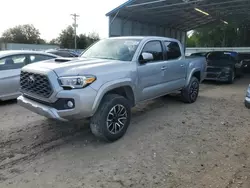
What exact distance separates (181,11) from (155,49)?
43.2 ft

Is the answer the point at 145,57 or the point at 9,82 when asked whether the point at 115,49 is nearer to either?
the point at 145,57

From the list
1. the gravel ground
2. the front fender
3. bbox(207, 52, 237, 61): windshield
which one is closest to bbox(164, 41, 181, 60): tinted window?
the gravel ground

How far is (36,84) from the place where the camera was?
3.75m

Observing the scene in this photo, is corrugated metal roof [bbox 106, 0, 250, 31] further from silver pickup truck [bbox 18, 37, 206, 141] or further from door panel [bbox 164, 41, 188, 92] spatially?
silver pickup truck [bbox 18, 37, 206, 141]

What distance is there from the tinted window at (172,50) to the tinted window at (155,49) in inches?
12.1

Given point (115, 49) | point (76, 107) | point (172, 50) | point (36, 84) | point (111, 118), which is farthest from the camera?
point (172, 50)

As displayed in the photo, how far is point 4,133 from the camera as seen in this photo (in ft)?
14.6

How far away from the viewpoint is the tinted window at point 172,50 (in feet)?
18.3

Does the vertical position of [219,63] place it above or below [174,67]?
above

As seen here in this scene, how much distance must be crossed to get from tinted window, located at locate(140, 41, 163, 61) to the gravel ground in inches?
57.8

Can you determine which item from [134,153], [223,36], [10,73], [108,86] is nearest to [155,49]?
[108,86]

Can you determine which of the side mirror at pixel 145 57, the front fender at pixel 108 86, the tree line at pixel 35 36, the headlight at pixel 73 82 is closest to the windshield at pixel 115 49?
the side mirror at pixel 145 57

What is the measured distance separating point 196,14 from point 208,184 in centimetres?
1779

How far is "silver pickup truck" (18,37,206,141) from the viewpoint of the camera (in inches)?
137
